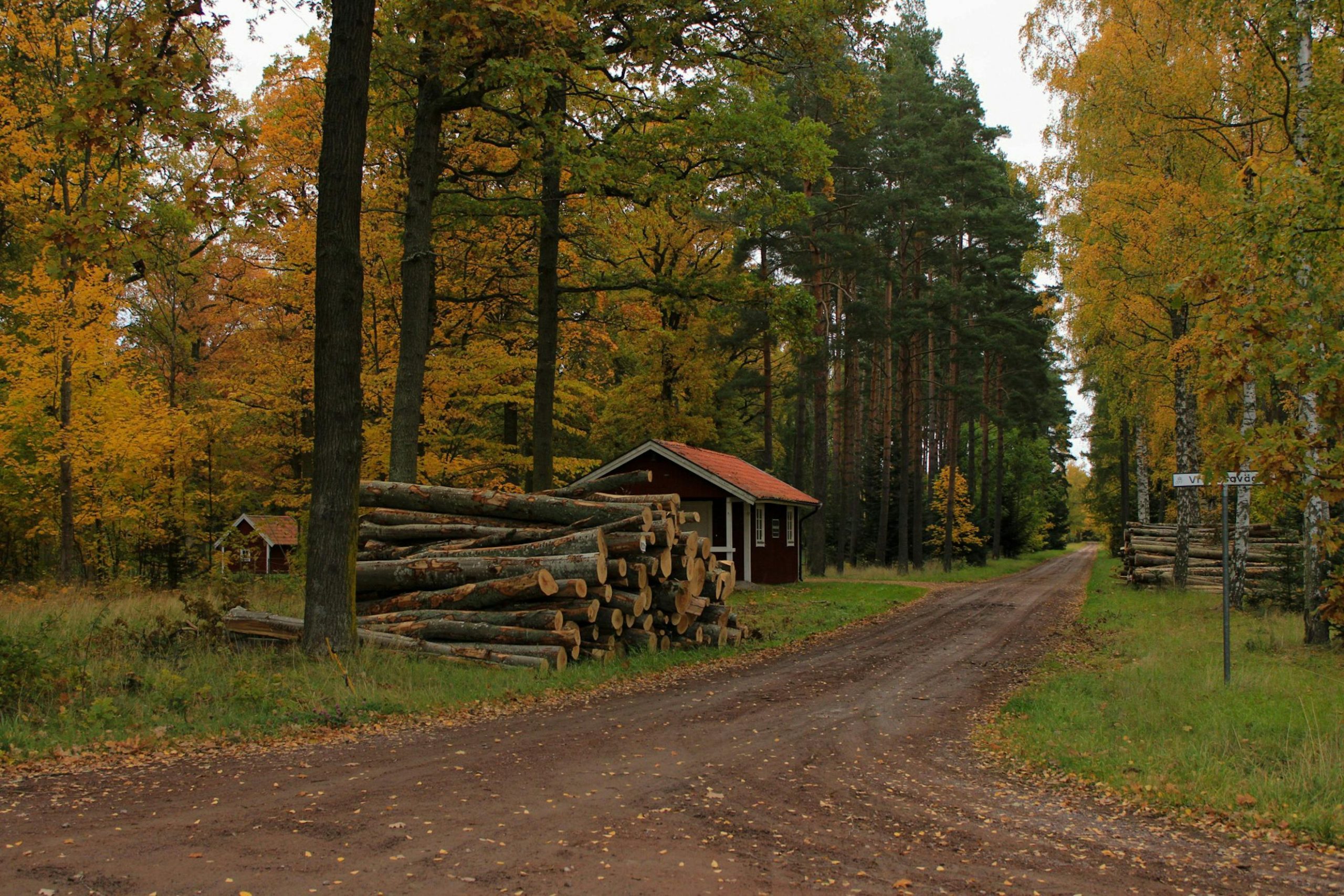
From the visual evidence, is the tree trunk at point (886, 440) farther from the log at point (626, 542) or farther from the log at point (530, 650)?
the log at point (530, 650)

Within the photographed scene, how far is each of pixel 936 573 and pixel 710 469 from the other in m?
13.9

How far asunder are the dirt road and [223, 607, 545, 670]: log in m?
2.37

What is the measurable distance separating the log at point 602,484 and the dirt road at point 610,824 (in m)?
5.97

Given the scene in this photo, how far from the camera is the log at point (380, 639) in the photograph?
11258mm

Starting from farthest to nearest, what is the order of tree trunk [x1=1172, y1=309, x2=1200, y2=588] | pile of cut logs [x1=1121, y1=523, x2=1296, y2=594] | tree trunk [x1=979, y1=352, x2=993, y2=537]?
tree trunk [x1=979, y1=352, x2=993, y2=537]
tree trunk [x1=1172, y1=309, x2=1200, y2=588]
pile of cut logs [x1=1121, y1=523, x2=1296, y2=594]

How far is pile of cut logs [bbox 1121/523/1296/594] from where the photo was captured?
21250 mm

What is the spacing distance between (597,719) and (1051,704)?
5085 millimetres

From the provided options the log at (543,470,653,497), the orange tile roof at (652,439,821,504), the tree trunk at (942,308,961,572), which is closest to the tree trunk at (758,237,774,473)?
the orange tile roof at (652,439,821,504)

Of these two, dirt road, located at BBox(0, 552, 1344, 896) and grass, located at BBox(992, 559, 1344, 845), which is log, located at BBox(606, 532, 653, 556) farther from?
grass, located at BBox(992, 559, 1344, 845)

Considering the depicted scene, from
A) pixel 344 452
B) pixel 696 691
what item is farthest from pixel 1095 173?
pixel 344 452

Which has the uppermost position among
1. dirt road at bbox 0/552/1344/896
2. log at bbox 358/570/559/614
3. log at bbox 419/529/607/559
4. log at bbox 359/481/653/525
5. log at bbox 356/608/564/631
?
log at bbox 359/481/653/525

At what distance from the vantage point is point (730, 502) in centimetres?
2773

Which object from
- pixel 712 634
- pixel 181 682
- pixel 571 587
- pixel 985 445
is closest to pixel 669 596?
pixel 712 634

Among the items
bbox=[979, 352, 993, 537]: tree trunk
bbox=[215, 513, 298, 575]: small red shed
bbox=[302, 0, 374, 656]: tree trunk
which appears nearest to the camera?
bbox=[302, 0, 374, 656]: tree trunk
